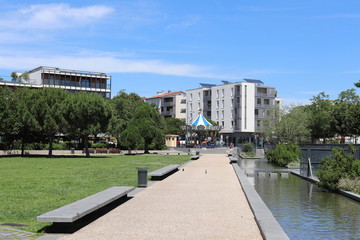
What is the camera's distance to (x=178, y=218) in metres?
9.88

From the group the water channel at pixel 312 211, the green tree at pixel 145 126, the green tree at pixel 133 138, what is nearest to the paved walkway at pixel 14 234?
the water channel at pixel 312 211

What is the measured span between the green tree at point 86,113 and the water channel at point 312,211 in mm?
27707

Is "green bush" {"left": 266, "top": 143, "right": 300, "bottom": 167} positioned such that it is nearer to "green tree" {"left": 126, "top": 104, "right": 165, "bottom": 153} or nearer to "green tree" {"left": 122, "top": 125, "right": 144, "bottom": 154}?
"green tree" {"left": 122, "top": 125, "right": 144, "bottom": 154}

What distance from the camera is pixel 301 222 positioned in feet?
33.1

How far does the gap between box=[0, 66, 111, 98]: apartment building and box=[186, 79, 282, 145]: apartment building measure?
72.1 ft

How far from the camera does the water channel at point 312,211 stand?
8.98 metres

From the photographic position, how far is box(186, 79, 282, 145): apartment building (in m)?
101

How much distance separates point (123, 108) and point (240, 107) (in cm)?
3109

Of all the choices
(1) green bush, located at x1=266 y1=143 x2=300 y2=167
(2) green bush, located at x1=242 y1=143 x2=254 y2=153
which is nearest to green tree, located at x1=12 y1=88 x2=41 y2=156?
(1) green bush, located at x1=266 y1=143 x2=300 y2=167

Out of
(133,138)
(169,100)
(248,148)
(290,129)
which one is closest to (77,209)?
(133,138)

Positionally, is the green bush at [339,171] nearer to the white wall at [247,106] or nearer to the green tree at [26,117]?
the green tree at [26,117]

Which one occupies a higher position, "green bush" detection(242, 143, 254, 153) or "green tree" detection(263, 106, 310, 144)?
"green tree" detection(263, 106, 310, 144)

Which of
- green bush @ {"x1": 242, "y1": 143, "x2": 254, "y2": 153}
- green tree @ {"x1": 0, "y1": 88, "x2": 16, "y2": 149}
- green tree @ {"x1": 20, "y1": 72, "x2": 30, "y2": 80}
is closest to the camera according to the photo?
green tree @ {"x1": 0, "y1": 88, "x2": 16, "y2": 149}

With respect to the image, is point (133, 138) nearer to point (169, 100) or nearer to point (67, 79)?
point (67, 79)
